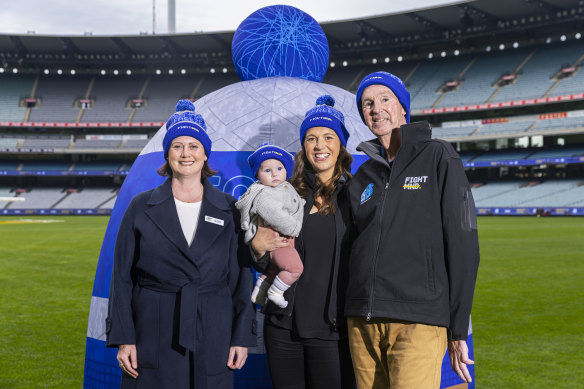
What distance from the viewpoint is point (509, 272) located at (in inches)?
456

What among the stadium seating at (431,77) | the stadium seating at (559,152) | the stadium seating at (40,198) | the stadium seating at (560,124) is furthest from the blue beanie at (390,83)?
the stadium seating at (40,198)

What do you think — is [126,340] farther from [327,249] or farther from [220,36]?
[220,36]

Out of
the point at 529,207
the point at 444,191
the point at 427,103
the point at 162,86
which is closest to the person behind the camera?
the point at 444,191

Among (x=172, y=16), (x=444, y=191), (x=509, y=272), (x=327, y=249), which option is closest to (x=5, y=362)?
(x=327, y=249)

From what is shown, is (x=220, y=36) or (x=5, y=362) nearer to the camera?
(x=5, y=362)

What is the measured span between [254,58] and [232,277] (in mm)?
2185

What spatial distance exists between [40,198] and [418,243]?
158 feet

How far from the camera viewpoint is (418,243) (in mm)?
2369

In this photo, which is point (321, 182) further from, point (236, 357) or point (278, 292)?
point (236, 357)

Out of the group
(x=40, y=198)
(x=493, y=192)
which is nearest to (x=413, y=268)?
(x=493, y=192)

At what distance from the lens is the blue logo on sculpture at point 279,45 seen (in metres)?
4.27

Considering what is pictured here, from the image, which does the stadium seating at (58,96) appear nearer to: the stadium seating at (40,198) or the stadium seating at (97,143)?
the stadium seating at (97,143)

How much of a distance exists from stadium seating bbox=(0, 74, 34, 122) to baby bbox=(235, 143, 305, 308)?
49818 mm

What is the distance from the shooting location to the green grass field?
549 cm
